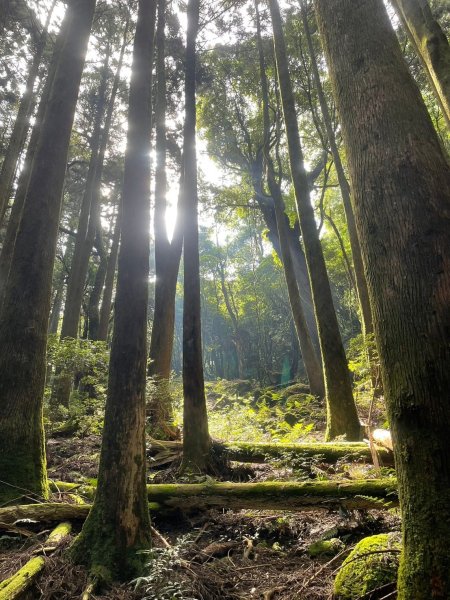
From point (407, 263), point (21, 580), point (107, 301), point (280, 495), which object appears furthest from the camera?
point (107, 301)

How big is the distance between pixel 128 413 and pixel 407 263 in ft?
8.48

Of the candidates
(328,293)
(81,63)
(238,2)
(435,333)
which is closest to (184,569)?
(435,333)

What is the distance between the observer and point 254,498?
417 cm

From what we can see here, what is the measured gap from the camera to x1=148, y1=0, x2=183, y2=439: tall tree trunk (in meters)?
8.19

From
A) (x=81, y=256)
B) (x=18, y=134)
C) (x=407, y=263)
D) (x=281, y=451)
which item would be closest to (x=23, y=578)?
(x=407, y=263)

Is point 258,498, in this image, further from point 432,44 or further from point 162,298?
point 432,44

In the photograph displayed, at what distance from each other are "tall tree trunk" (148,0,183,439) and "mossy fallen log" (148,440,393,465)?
1245 mm

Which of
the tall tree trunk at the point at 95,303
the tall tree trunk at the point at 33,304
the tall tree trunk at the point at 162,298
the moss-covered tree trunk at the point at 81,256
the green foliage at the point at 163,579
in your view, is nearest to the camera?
the green foliage at the point at 163,579

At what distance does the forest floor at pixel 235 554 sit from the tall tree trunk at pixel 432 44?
5.84 meters

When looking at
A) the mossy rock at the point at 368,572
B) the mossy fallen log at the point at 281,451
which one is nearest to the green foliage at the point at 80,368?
the mossy fallen log at the point at 281,451

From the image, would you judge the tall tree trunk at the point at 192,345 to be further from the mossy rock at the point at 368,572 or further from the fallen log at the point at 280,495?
the mossy rock at the point at 368,572

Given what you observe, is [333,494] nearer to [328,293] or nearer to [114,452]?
[114,452]

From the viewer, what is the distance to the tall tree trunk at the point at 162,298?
819 centimetres

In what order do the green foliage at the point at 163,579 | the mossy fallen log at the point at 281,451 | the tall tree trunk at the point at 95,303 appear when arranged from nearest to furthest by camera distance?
the green foliage at the point at 163,579 < the mossy fallen log at the point at 281,451 < the tall tree trunk at the point at 95,303
